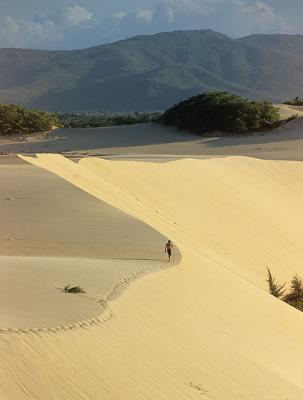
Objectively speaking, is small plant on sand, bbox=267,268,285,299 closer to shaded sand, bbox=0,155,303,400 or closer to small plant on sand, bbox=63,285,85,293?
shaded sand, bbox=0,155,303,400

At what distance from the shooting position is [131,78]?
6535 inches

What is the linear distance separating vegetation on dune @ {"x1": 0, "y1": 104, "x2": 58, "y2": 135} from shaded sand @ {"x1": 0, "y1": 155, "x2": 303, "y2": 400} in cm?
2819

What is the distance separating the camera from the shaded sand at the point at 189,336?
590 cm

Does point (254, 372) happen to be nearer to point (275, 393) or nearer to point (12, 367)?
point (275, 393)

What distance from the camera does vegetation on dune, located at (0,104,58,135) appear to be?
146 ft

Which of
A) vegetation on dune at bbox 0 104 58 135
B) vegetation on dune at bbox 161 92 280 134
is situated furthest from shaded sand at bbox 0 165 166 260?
vegetation on dune at bbox 0 104 58 135

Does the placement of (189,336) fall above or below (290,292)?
above

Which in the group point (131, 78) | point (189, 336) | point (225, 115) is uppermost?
point (131, 78)

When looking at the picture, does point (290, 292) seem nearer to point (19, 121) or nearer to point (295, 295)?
point (295, 295)

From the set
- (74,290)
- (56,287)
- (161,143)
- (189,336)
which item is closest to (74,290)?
(74,290)

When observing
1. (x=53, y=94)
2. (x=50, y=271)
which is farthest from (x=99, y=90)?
(x=50, y=271)

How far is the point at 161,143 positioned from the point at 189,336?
3487 cm

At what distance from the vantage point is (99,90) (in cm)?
16212

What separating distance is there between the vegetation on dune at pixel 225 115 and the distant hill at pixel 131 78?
100208mm
